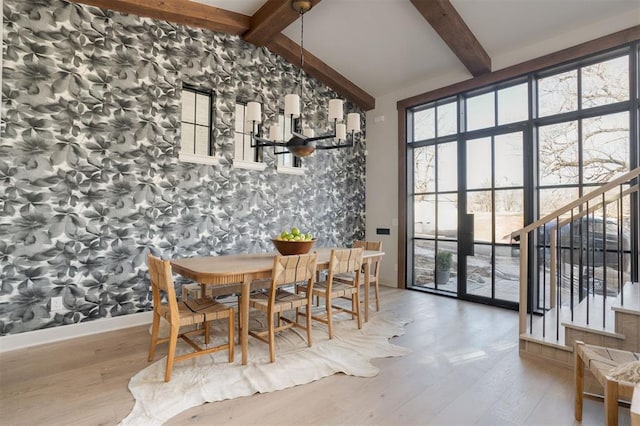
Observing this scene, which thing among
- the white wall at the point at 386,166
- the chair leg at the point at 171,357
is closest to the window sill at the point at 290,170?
the white wall at the point at 386,166

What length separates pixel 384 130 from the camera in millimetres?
5586

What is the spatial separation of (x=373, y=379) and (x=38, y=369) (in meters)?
2.49

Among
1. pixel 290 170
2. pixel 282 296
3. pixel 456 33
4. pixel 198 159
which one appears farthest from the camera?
pixel 290 170

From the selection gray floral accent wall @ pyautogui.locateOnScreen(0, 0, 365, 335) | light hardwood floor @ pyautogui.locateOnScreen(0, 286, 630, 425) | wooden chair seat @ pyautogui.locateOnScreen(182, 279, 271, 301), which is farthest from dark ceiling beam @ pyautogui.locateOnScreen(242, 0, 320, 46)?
light hardwood floor @ pyautogui.locateOnScreen(0, 286, 630, 425)

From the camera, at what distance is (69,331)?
3.10 meters

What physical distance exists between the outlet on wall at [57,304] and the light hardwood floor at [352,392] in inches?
12.9

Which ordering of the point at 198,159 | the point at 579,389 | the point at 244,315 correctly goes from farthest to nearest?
the point at 198,159 < the point at 244,315 < the point at 579,389

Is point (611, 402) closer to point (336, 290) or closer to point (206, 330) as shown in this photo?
point (336, 290)

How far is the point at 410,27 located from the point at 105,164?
12.4ft

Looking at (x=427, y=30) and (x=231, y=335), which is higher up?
(x=427, y=30)

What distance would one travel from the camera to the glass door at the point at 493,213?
4.16m

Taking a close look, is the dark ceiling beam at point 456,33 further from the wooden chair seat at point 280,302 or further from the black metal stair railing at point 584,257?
the wooden chair seat at point 280,302

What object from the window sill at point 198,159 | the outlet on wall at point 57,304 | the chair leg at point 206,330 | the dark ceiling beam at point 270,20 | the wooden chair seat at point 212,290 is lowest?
the chair leg at point 206,330

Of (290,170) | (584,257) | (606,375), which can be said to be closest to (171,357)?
(606,375)
